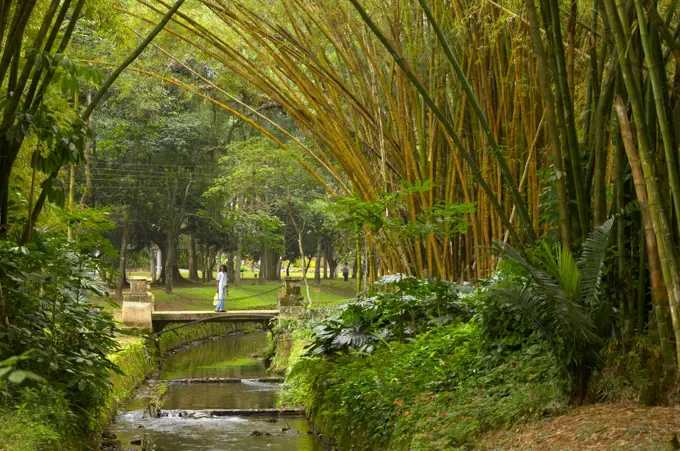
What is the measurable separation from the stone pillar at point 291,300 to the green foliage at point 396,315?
6.39 m

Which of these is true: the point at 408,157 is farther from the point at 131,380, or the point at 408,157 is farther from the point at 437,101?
the point at 131,380

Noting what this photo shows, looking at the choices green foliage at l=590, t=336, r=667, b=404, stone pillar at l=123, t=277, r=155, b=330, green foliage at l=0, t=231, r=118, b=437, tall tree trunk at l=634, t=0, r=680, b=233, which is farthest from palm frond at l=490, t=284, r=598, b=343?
stone pillar at l=123, t=277, r=155, b=330

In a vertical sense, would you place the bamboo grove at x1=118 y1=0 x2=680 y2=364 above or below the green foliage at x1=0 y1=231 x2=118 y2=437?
above

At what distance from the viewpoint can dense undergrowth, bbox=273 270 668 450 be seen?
3.51 meters

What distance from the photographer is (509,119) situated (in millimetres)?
6137

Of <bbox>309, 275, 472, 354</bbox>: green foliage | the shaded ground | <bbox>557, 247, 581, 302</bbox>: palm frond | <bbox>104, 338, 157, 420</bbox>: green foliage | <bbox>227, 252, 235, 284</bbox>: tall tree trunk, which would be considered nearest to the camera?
the shaded ground

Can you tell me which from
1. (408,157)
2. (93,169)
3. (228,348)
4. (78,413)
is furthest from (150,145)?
(78,413)

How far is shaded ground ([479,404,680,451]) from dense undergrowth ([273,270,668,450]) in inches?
4.7

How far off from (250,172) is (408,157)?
39.7 ft

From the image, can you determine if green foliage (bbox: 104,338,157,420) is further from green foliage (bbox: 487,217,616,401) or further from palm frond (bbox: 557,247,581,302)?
palm frond (bbox: 557,247,581,302)

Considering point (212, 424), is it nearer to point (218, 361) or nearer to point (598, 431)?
point (598, 431)

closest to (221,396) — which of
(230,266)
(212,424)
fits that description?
(212,424)

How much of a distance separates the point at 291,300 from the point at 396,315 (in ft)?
23.2

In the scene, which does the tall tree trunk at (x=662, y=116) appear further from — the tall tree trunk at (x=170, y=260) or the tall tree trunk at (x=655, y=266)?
the tall tree trunk at (x=170, y=260)
